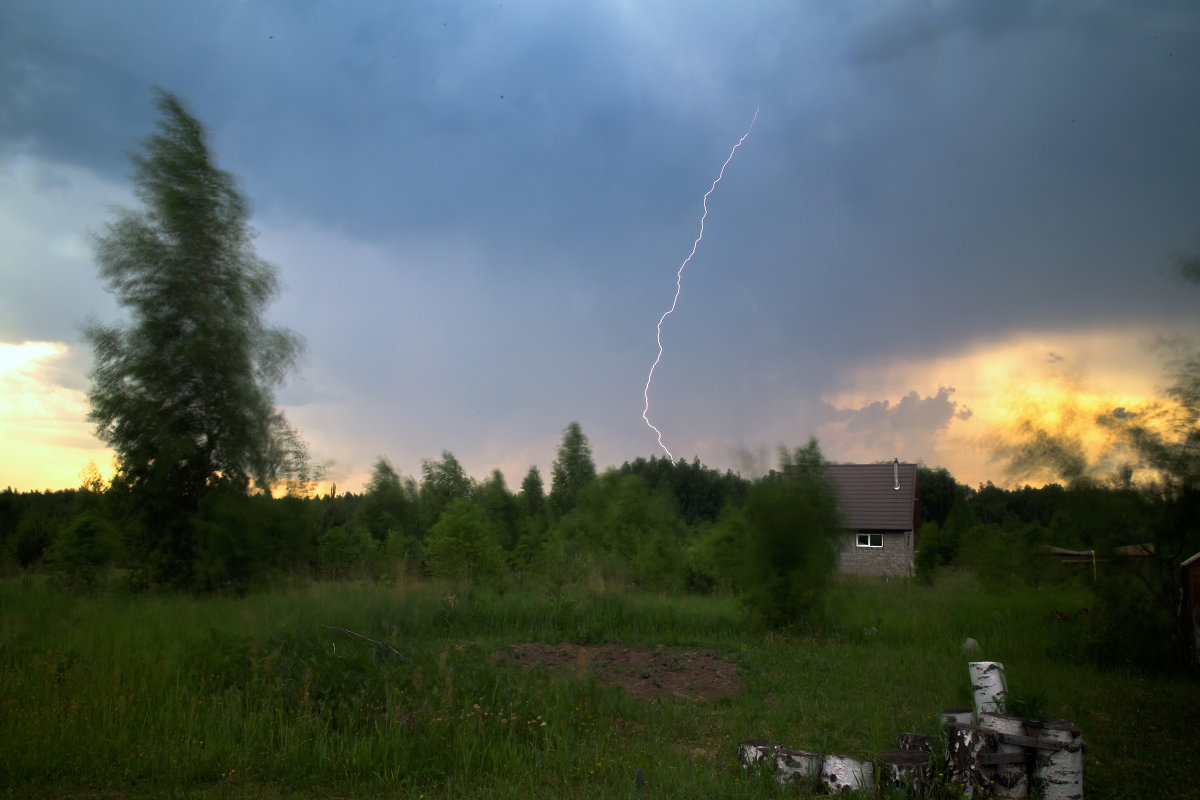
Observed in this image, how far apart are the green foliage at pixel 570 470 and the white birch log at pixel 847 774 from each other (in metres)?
27.4

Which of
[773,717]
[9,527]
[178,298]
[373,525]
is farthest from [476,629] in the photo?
[373,525]

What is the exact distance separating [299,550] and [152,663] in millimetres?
8845

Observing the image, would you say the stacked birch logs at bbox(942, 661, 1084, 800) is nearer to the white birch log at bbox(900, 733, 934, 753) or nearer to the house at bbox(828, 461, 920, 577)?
the white birch log at bbox(900, 733, 934, 753)

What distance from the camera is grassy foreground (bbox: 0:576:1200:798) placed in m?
5.19

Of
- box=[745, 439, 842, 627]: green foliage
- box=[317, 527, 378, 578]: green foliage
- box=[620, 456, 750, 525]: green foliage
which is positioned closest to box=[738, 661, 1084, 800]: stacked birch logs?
box=[745, 439, 842, 627]: green foliage

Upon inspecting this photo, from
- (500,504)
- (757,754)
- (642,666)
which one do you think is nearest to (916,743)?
(757,754)

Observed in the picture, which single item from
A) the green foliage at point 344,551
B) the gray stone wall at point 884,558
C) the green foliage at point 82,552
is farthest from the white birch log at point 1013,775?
the gray stone wall at point 884,558

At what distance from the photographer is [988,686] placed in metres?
5.85

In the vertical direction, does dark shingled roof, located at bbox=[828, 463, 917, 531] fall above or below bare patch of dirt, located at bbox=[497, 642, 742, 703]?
above

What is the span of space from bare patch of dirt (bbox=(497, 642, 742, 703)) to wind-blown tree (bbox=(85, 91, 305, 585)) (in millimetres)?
8765

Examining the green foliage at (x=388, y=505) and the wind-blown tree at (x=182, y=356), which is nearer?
the wind-blown tree at (x=182, y=356)

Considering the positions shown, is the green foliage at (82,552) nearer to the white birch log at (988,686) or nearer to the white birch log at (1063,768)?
the white birch log at (988,686)

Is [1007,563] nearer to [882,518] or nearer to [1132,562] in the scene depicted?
[1132,562]

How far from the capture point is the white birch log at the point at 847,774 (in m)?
4.95
